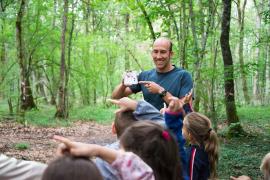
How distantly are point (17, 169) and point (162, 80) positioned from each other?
2103 millimetres

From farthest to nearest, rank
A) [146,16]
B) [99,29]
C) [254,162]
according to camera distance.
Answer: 1. [99,29]
2. [146,16]
3. [254,162]

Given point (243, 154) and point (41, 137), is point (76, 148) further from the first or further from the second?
point (41, 137)

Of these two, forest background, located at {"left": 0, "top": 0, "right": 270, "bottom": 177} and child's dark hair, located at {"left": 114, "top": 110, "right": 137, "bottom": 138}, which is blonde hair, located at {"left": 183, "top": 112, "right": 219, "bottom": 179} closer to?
child's dark hair, located at {"left": 114, "top": 110, "right": 137, "bottom": 138}

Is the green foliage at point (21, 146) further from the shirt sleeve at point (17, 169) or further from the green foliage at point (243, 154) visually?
the shirt sleeve at point (17, 169)

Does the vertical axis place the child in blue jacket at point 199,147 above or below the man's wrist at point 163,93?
below

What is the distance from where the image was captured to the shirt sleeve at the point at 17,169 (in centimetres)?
200

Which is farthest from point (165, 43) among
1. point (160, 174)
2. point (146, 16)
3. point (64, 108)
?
point (64, 108)

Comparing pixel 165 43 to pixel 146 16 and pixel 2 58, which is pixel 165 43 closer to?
pixel 146 16

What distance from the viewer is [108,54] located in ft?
82.5

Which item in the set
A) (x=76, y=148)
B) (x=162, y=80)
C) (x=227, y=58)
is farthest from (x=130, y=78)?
(x=227, y=58)

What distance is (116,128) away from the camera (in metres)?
2.54

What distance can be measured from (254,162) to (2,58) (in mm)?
13277

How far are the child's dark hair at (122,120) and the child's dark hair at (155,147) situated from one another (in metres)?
0.43

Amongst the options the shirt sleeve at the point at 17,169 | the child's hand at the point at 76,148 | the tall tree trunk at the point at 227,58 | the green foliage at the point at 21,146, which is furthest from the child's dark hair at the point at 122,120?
the tall tree trunk at the point at 227,58
